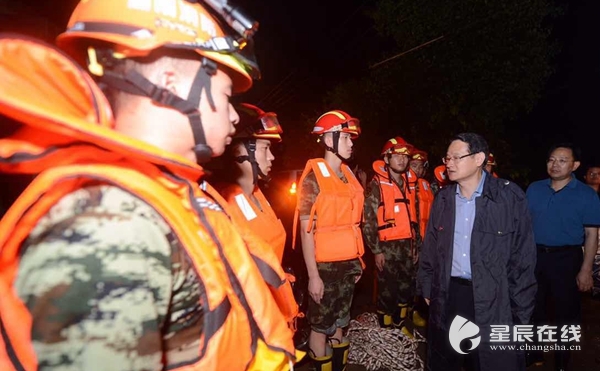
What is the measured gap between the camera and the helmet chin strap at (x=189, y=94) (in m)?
1.22

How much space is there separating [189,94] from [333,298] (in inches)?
136

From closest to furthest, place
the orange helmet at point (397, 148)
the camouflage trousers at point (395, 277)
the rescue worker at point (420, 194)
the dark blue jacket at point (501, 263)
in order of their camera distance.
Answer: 1. the dark blue jacket at point (501, 263)
2. the camouflage trousers at point (395, 277)
3. the orange helmet at point (397, 148)
4. the rescue worker at point (420, 194)

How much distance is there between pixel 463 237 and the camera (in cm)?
354

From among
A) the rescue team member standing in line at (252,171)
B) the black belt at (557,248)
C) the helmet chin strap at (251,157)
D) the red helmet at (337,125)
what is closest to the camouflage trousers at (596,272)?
the black belt at (557,248)

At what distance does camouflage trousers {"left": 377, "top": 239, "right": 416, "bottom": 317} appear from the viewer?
589 cm

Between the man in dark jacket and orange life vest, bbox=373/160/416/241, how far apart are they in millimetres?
2036

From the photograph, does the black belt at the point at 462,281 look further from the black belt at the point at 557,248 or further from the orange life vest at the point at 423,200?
the orange life vest at the point at 423,200

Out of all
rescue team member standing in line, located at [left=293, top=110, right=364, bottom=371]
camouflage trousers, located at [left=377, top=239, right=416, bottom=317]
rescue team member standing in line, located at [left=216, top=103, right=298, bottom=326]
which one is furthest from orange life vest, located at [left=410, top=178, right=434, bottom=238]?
rescue team member standing in line, located at [left=216, top=103, right=298, bottom=326]

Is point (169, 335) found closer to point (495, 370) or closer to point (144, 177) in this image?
point (144, 177)

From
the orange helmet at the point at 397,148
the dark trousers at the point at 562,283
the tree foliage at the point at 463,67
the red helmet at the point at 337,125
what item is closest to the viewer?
the red helmet at the point at 337,125

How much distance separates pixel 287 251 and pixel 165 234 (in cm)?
649

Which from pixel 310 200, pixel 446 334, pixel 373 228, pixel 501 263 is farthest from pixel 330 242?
pixel 373 228

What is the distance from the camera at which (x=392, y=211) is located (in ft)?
19.8

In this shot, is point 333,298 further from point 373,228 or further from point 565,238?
point 565,238
